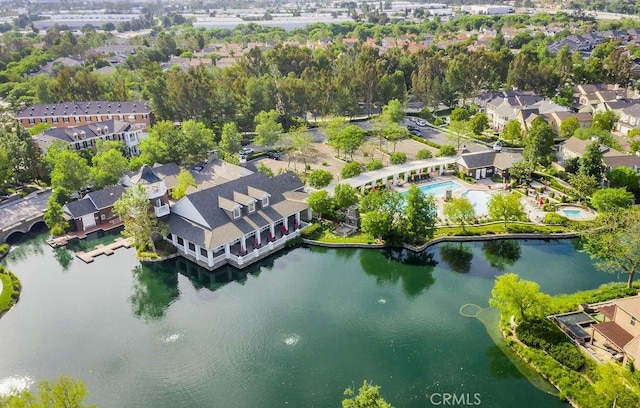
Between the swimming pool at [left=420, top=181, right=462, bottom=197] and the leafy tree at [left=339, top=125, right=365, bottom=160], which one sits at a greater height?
the leafy tree at [left=339, top=125, right=365, bottom=160]

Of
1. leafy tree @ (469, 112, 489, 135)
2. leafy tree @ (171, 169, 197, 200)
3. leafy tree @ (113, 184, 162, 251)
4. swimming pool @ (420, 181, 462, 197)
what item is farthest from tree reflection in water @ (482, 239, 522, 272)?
leafy tree @ (469, 112, 489, 135)

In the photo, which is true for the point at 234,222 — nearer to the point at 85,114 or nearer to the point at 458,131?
the point at 458,131

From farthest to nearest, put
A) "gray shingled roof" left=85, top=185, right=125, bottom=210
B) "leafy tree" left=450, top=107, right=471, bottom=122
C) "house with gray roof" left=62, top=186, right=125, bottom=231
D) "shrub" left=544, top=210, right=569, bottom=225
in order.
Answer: "leafy tree" left=450, top=107, right=471, bottom=122 < "gray shingled roof" left=85, top=185, right=125, bottom=210 < "house with gray roof" left=62, top=186, right=125, bottom=231 < "shrub" left=544, top=210, right=569, bottom=225

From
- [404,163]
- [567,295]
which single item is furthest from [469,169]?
[567,295]

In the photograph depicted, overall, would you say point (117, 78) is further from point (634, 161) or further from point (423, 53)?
point (634, 161)

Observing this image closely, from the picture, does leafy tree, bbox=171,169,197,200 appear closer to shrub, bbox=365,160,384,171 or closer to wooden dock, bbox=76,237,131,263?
wooden dock, bbox=76,237,131,263

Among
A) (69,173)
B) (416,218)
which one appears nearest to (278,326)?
(416,218)
